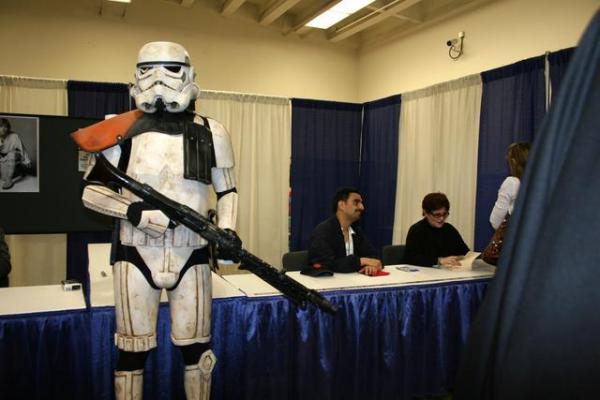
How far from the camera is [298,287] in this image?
1.89 meters

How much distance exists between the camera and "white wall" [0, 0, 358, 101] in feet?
16.2

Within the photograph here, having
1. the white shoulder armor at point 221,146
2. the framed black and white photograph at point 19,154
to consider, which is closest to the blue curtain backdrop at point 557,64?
the white shoulder armor at point 221,146

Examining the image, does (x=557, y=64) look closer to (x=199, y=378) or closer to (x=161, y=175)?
(x=161, y=175)

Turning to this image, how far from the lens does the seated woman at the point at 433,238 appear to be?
10.9 ft

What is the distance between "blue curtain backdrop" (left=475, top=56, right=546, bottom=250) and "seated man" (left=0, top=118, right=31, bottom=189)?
4.14 m

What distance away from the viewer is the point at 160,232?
1.70 meters

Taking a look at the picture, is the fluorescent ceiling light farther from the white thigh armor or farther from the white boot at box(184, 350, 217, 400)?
the white boot at box(184, 350, 217, 400)

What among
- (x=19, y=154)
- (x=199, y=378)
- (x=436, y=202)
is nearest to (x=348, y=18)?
(x=436, y=202)

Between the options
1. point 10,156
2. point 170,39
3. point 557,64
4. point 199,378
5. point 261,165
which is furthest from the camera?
point 261,165

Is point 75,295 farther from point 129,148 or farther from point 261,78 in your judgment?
point 261,78

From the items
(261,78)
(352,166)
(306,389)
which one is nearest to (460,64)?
(352,166)

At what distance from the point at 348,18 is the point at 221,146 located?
15.1ft

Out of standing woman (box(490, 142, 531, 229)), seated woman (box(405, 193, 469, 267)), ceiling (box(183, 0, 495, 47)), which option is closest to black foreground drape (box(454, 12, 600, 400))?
standing woman (box(490, 142, 531, 229))

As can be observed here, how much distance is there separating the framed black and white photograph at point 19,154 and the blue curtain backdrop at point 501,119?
4.04 m
